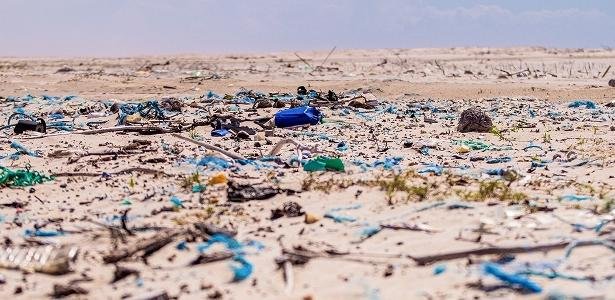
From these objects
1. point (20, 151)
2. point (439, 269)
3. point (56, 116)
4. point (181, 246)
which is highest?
point (439, 269)

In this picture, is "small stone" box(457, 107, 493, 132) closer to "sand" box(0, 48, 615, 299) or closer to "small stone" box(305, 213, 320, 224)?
"sand" box(0, 48, 615, 299)

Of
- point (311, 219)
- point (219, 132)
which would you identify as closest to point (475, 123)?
point (219, 132)

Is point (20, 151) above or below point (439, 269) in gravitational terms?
below

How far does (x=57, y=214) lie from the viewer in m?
4.95

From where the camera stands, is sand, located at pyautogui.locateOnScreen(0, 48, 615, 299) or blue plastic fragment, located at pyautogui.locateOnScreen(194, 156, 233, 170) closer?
sand, located at pyautogui.locateOnScreen(0, 48, 615, 299)

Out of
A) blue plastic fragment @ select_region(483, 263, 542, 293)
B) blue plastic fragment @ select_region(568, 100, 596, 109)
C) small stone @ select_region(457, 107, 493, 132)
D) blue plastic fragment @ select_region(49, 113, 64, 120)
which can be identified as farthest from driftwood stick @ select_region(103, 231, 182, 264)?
blue plastic fragment @ select_region(568, 100, 596, 109)

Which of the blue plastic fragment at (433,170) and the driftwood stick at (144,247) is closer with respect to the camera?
the driftwood stick at (144,247)

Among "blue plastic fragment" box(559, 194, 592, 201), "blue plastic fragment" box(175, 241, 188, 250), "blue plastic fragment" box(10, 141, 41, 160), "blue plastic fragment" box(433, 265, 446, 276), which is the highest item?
"blue plastic fragment" box(559, 194, 592, 201)

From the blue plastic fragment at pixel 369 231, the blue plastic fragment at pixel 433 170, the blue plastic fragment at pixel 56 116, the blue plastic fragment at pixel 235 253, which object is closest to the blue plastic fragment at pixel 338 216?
the blue plastic fragment at pixel 369 231

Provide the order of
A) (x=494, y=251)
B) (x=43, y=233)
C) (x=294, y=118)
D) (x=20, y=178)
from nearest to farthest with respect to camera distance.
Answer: (x=494, y=251) < (x=43, y=233) < (x=20, y=178) < (x=294, y=118)

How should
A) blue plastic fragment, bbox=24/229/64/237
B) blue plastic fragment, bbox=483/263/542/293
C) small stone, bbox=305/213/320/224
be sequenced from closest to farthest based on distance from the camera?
blue plastic fragment, bbox=483/263/542/293
blue plastic fragment, bbox=24/229/64/237
small stone, bbox=305/213/320/224

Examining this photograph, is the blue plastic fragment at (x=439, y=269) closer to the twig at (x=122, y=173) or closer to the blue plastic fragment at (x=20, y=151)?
the twig at (x=122, y=173)

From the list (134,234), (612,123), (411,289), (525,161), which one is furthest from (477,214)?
(612,123)

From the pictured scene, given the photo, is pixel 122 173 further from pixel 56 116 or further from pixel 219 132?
pixel 56 116
